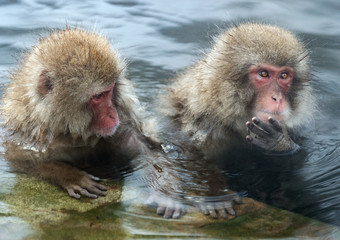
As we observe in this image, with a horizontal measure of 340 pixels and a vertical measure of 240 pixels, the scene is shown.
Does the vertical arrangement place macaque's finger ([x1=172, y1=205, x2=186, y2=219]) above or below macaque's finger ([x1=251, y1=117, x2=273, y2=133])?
below

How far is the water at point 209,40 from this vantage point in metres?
5.55

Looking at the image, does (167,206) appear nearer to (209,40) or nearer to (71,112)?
(71,112)

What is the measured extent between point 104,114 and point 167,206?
3.42ft

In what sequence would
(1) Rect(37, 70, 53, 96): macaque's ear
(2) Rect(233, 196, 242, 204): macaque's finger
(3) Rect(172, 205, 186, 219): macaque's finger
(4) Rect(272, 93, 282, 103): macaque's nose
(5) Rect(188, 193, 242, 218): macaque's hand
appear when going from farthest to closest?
(4) Rect(272, 93, 282, 103): macaque's nose → (1) Rect(37, 70, 53, 96): macaque's ear → (2) Rect(233, 196, 242, 204): macaque's finger → (5) Rect(188, 193, 242, 218): macaque's hand → (3) Rect(172, 205, 186, 219): macaque's finger

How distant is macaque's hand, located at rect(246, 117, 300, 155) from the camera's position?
17.4 ft

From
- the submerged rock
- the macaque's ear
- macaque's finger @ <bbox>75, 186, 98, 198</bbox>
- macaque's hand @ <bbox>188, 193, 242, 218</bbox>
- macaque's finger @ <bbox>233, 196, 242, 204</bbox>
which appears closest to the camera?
the submerged rock

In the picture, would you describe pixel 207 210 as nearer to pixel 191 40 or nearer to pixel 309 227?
pixel 309 227

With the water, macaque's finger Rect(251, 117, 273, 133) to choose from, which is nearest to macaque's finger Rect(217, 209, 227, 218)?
the water

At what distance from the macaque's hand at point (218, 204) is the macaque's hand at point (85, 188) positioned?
2.59 feet

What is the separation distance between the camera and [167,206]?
4.63m

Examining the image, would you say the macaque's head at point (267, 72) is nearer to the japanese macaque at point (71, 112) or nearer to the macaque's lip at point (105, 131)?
the japanese macaque at point (71, 112)

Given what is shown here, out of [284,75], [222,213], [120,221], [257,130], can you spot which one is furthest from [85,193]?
[284,75]

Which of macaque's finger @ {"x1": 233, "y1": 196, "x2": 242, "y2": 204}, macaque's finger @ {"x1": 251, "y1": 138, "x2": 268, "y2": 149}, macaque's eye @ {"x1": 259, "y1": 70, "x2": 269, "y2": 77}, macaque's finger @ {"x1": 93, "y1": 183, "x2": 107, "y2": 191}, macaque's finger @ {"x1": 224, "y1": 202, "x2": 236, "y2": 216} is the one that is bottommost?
macaque's finger @ {"x1": 93, "y1": 183, "x2": 107, "y2": 191}

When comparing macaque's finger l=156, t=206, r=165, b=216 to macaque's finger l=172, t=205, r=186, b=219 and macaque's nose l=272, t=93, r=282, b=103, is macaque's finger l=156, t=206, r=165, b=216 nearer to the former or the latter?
macaque's finger l=172, t=205, r=186, b=219
